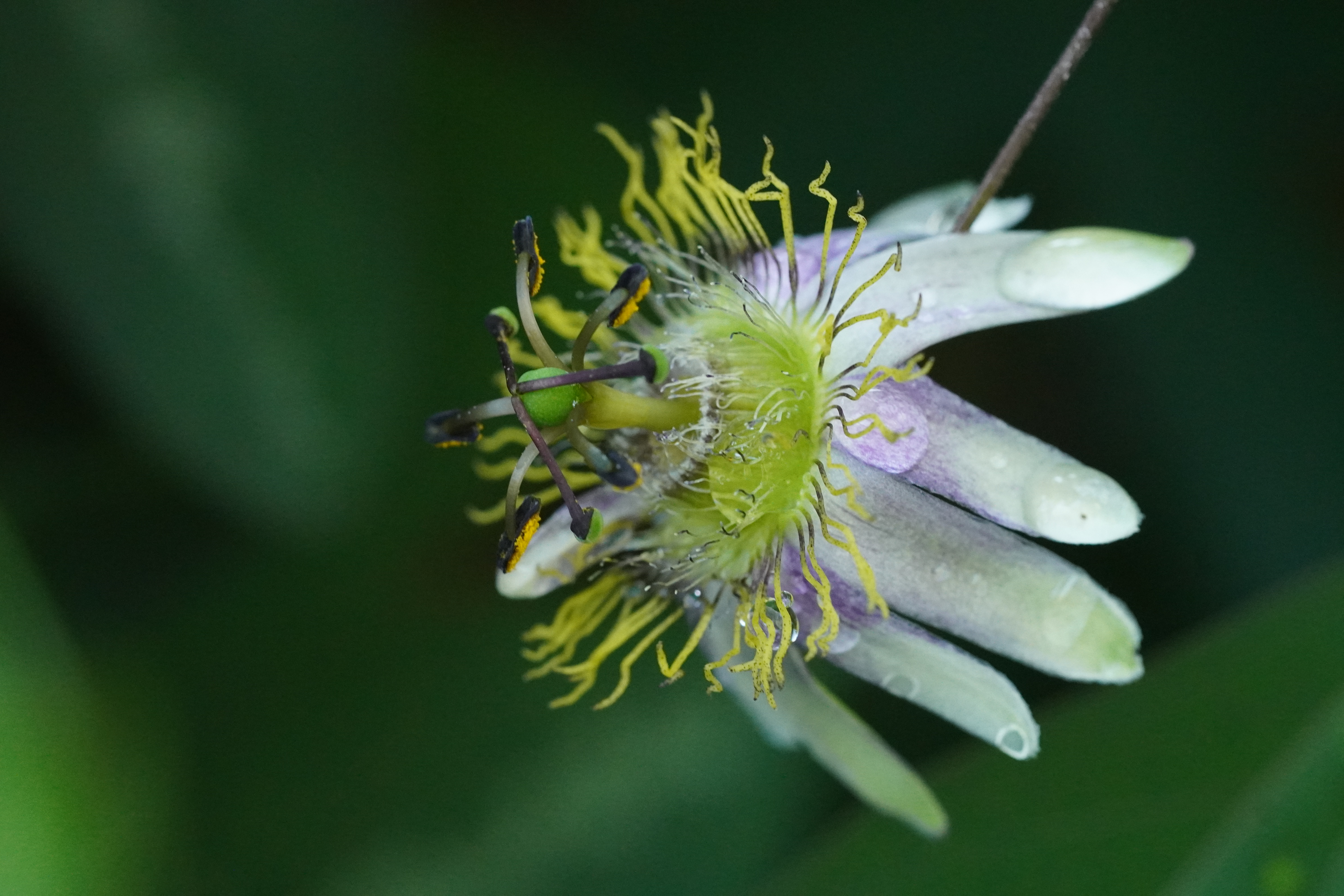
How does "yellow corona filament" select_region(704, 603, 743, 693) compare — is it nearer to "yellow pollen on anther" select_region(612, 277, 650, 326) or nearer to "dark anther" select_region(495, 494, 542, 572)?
"dark anther" select_region(495, 494, 542, 572)

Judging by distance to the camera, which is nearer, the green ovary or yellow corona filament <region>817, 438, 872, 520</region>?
yellow corona filament <region>817, 438, 872, 520</region>

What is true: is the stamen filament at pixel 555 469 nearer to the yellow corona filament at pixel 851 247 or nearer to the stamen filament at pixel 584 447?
the stamen filament at pixel 584 447

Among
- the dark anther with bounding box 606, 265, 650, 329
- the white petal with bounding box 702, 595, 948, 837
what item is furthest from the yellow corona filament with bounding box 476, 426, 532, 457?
the white petal with bounding box 702, 595, 948, 837

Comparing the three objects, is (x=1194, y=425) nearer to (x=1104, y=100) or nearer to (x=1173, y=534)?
(x=1173, y=534)

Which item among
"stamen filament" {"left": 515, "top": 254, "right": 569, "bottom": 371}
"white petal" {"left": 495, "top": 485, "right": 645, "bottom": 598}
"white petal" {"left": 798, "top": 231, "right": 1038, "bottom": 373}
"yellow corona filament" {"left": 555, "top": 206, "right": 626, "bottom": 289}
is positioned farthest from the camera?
"yellow corona filament" {"left": 555, "top": 206, "right": 626, "bottom": 289}

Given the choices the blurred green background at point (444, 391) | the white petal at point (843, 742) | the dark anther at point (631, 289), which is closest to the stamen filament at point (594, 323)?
the dark anther at point (631, 289)

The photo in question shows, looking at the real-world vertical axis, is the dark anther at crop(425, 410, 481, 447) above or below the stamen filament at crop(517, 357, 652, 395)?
below
